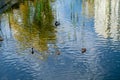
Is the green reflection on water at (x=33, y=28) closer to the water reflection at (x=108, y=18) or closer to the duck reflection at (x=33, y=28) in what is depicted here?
the duck reflection at (x=33, y=28)

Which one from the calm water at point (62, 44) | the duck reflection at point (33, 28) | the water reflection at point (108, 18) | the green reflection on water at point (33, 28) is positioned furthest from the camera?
the water reflection at point (108, 18)

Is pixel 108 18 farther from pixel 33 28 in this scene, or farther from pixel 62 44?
pixel 62 44

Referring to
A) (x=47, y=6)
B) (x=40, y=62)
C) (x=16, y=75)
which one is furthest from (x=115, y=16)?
(x=16, y=75)

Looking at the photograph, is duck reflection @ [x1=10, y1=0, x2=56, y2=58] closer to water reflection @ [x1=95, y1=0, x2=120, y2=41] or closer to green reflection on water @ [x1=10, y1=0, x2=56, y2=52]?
green reflection on water @ [x1=10, y1=0, x2=56, y2=52]

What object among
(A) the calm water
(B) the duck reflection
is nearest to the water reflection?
(A) the calm water

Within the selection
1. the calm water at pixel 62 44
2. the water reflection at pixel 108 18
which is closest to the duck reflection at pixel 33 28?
the calm water at pixel 62 44

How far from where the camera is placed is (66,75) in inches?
904

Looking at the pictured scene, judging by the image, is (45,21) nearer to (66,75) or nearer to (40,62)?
(40,62)

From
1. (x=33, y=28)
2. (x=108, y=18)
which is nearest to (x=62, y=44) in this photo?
(x=33, y=28)

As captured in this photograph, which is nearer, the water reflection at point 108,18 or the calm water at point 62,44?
the calm water at point 62,44

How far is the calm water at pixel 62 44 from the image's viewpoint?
23.5 meters

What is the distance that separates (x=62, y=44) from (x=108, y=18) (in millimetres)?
11220

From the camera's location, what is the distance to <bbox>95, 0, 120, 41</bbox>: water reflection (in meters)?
32.9

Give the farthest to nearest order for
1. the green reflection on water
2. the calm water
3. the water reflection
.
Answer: the water reflection < the green reflection on water < the calm water
